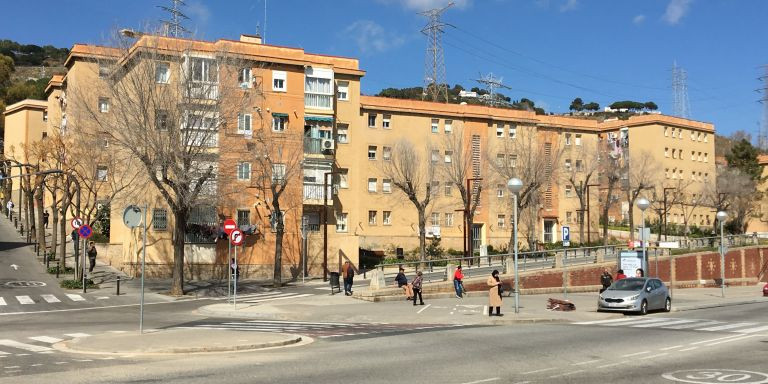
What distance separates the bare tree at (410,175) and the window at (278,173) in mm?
12417

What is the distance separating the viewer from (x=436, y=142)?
63156 millimetres

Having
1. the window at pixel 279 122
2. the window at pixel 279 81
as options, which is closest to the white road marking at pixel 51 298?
the window at pixel 279 122

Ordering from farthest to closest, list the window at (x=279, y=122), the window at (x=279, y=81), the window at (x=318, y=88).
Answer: the window at (x=318, y=88), the window at (x=279, y=81), the window at (x=279, y=122)

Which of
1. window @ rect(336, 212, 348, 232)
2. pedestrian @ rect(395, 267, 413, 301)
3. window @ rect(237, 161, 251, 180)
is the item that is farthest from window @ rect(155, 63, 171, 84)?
window @ rect(336, 212, 348, 232)

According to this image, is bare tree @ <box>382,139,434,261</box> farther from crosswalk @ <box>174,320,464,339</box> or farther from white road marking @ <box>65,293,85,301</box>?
crosswalk @ <box>174,320,464,339</box>

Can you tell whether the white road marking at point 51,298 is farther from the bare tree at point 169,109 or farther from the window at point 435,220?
the window at point 435,220

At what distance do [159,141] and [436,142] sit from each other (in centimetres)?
3477

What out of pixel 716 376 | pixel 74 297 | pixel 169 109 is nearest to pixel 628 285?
pixel 716 376

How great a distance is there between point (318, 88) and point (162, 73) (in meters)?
16.8

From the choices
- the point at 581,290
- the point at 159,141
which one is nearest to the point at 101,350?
the point at 159,141

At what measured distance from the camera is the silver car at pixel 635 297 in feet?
86.5

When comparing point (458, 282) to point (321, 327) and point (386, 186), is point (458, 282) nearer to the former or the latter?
point (321, 327)

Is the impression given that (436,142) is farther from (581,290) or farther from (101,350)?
(101,350)

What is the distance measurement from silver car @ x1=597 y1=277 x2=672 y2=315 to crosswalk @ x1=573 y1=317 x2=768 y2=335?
1.91 m
